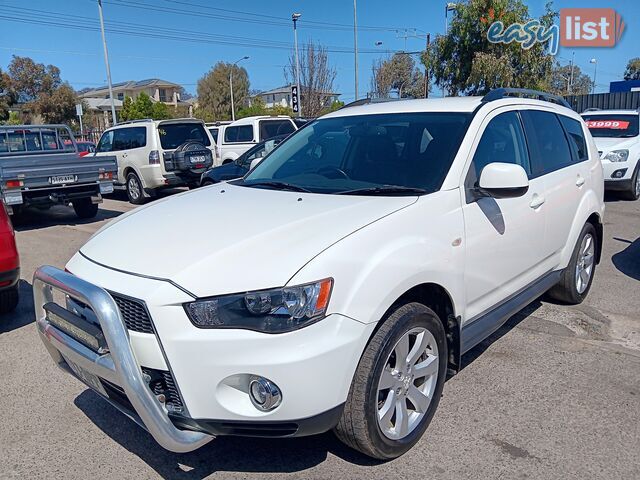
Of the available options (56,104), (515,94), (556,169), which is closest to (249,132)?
(515,94)

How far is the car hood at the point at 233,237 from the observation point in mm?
2291

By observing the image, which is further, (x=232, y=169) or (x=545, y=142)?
(x=232, y=169)

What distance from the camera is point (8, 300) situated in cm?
482

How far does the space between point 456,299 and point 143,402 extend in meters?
1.73

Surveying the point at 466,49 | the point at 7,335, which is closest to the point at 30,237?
the point at 7,335

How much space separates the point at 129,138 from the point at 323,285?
12.2 m

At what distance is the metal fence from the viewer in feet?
72.5

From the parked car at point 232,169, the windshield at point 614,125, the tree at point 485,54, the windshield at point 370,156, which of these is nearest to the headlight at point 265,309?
the windshield at point 370,156

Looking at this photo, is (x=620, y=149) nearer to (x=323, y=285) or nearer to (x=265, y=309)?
(x=323, y=285)

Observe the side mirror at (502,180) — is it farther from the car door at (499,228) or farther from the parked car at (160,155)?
the parked car at (160,155)

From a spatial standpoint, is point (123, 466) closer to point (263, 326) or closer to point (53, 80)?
point (263, 326)

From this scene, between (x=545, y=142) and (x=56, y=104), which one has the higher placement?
(x=56, y=104)

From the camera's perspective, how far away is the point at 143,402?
2256 mm

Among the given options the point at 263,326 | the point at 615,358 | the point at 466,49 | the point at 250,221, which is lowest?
the point at 615,358
